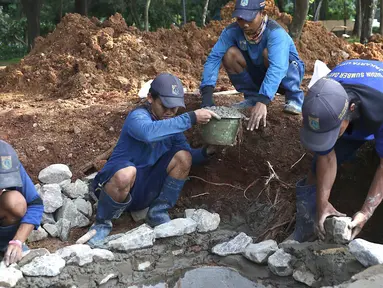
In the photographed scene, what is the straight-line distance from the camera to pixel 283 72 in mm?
4320

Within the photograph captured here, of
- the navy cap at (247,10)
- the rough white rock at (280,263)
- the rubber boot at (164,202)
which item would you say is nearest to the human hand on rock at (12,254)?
the rubber boot at (164,202)

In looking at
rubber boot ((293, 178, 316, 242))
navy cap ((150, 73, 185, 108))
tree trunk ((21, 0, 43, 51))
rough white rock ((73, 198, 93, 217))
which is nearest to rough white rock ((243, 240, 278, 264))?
rubber boot ((293, 178, 316, 242))

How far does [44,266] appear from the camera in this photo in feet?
11.2

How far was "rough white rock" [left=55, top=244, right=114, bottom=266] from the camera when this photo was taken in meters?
3.58

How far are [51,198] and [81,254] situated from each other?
3.22 ft

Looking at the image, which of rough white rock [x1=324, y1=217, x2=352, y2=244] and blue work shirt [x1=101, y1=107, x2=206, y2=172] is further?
blue work shirt [x1=101, y1=107, x2=206, y2=172]

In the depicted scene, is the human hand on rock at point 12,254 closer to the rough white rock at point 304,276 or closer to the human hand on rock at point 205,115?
the human hand on rock at point 205,115

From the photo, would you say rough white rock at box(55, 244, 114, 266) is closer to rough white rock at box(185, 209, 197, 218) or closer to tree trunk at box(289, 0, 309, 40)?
rough white rock at box(185, 209, 197, 218)

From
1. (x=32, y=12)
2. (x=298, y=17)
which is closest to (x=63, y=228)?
(x=298, y=17)

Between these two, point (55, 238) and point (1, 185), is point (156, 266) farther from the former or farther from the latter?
point (1, 185)

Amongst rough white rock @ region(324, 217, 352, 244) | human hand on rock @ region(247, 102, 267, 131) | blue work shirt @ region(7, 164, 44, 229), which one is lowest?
blue work shirt @ region(7, 164, 44, 229)

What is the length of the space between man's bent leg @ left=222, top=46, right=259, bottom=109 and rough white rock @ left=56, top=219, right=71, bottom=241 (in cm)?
175

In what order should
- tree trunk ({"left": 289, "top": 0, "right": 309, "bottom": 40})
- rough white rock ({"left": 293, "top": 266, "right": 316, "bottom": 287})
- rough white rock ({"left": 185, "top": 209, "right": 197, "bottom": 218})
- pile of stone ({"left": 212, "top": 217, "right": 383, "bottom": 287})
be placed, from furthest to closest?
tree trunk ({"left": 289, "top": 0, "right": 309, "bottom": 40}) → rough white rock ({"left": 185, "top": 209, "right": 197, "bottom": 218}) → rough white rock ({"left": 293, "top": 266, "right": 316, "bottom": 287}) → pile of stone ({"left": 212, "top": 217, "right": 383, "bottom": 287})

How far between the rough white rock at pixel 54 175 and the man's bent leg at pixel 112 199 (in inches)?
35.0
